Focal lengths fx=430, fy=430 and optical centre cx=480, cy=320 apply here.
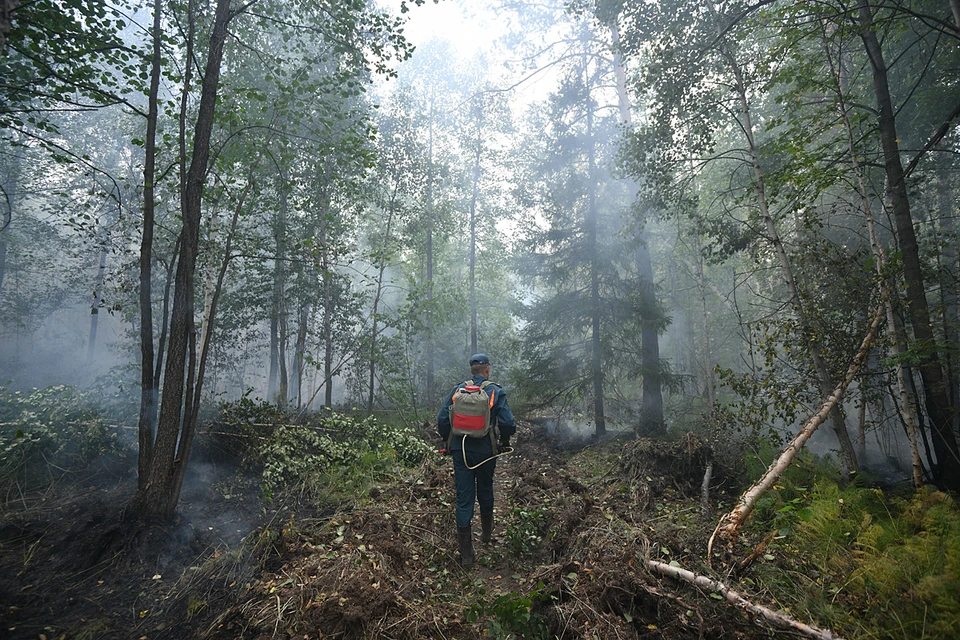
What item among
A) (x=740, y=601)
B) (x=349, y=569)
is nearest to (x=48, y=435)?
(x=349, y=569)

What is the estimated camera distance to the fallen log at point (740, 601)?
9.33ft

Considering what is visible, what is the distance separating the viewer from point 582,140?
44.5ft

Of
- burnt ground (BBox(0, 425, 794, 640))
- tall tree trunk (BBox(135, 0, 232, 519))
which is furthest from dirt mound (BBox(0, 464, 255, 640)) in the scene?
tall tree trunk (BBox(135, 0, 232, 519))

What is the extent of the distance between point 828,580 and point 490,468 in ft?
11.0

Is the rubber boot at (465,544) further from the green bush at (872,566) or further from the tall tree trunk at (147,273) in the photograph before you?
the tall tree trunk at (147,273)

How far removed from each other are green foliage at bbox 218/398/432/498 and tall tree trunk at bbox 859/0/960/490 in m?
7.40

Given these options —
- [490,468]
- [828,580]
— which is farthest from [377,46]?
[828,580]

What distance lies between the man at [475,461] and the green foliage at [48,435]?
5.64 m

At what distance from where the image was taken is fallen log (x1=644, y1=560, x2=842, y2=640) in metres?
2.84

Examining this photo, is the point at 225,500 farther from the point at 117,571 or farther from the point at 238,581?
the point at 238,581

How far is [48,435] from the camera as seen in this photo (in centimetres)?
637

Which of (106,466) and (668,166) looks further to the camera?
(668,166)

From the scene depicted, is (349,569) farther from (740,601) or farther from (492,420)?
(740,601)

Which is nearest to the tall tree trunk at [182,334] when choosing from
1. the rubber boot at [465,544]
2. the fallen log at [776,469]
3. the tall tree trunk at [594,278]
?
the rubber boot at [465,544]
